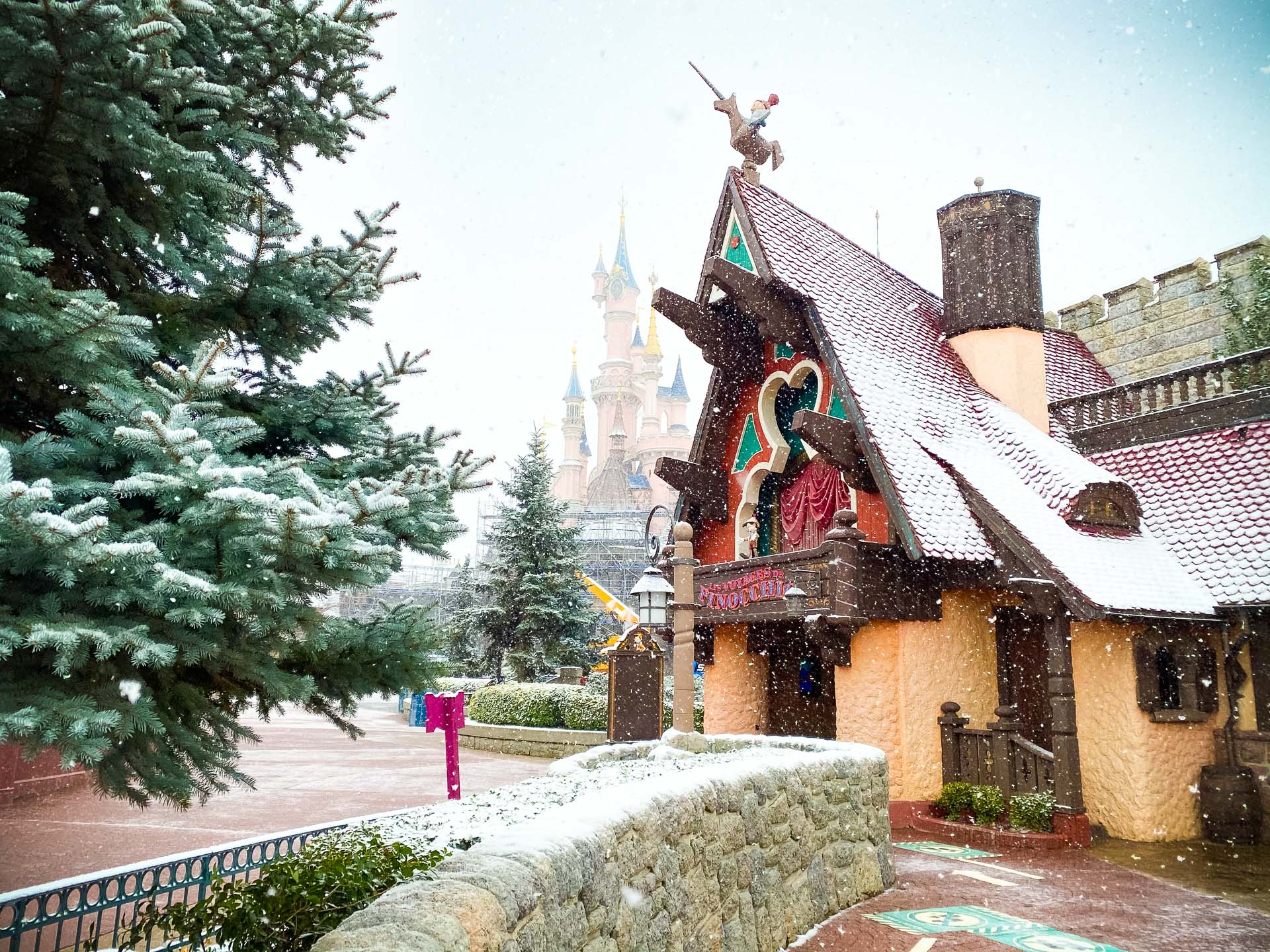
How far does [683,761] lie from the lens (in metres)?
7.41

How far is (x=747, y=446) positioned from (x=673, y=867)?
34.5 ft

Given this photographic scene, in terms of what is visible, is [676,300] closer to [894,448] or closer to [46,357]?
[894,448]

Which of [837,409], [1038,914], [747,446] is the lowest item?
[1038,914]

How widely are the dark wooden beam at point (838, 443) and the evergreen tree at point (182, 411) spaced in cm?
668

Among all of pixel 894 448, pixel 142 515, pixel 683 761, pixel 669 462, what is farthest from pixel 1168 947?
pixel 669 462

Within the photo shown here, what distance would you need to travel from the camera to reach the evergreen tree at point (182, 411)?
3.71 metres

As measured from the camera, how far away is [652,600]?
11.3 meters

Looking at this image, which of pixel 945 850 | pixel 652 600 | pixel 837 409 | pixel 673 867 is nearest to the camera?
pixel 673 867

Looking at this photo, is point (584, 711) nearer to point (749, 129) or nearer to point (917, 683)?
point (917, 683)

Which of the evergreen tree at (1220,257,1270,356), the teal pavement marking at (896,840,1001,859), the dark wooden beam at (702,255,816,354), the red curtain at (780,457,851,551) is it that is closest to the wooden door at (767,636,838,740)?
the red curtain at (780,457,851,551)

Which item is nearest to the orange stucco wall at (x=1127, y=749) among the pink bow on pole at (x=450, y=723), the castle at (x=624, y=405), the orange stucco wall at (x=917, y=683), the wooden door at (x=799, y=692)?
the orange stucco wall at (x=917, y=683)

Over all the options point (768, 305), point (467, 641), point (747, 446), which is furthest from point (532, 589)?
point (768, 305)

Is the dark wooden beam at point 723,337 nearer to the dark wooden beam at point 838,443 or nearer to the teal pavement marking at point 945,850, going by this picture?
the dark wooden beam at point 838,443

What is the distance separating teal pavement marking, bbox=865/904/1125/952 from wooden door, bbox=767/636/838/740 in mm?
7550
